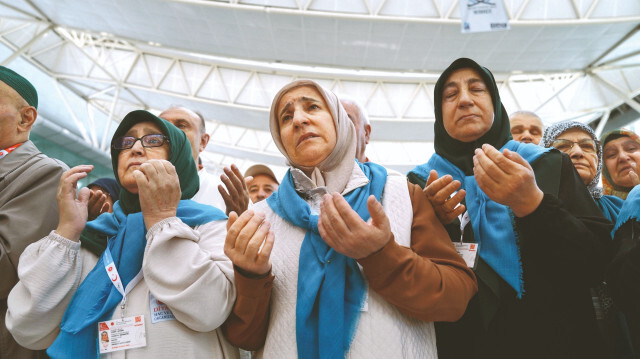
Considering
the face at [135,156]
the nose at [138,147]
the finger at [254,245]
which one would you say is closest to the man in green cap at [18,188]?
the face at [135,156]

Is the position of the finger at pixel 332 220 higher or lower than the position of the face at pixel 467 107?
lower

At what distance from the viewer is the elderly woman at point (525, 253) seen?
1650 mm

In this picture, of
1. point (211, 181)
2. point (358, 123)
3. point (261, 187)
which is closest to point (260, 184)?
point (261, 187)

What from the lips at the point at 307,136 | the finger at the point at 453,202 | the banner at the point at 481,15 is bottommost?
the finger at the point at 453,202

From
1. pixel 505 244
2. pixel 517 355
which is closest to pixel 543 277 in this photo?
pixel 505 244

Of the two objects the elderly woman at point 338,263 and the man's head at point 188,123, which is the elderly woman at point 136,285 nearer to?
the elderly woman at point 338,263

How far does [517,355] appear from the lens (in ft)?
5.92

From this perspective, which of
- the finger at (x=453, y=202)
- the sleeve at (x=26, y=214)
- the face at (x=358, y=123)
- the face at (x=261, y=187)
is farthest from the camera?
the face at (x=261, y=187)

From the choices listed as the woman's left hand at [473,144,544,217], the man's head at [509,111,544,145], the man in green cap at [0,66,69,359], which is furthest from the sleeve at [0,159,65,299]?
the man's head at [509,111,544,145]

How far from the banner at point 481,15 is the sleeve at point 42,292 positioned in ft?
16.7

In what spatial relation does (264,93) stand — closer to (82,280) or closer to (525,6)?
(525,6)

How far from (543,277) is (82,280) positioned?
87.7 inches

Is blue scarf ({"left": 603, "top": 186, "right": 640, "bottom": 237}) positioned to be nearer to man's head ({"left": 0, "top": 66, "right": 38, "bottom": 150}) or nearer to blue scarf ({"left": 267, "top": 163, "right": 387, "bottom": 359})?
blue scarf ({"left": 267, "top": 163, "right": 387, "bottom": 359})

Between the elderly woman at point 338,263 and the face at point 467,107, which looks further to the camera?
the face at point 467,107
